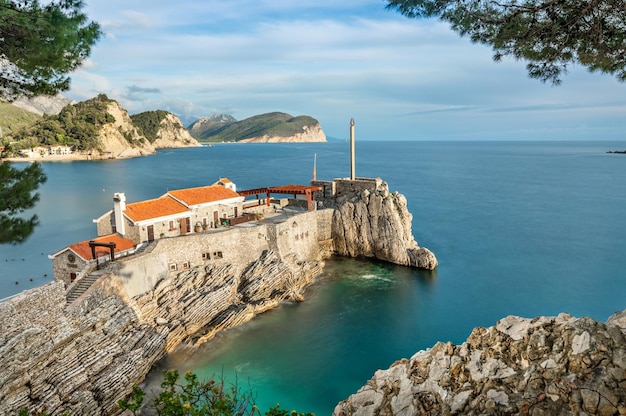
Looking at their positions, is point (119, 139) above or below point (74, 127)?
below

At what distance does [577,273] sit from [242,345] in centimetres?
2879

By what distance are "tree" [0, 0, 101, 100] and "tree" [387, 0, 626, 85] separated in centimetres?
805

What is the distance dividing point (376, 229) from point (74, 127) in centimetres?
12222

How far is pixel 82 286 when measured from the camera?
70.9ft

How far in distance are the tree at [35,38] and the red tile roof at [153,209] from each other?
1654cm

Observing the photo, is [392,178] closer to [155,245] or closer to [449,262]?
[449,262]

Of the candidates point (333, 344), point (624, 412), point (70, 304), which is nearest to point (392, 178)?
point (333, 344)

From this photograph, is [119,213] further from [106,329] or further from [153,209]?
[106,329]

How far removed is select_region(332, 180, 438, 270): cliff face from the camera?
1444 inches

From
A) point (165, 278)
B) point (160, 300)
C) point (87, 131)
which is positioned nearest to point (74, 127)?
point (87, 131)

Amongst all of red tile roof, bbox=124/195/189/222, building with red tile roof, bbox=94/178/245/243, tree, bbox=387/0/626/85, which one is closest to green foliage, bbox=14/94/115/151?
building with red tile roof, bbox=94/178/245/243

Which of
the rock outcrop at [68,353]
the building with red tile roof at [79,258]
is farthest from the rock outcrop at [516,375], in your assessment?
the building with red tile roof at [79,258]

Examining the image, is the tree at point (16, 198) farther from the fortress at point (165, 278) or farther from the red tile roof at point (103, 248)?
the red tile roof at point (103, 248)

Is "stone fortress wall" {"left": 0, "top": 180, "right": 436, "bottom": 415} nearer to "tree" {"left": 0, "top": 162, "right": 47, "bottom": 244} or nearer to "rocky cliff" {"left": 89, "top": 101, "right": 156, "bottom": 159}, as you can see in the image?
"tree" {"left": 0, "top": 162, "right": 47, "bottom": 244}
